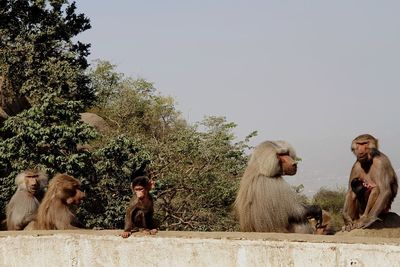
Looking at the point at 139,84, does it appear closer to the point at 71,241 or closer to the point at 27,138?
the point at 27,138

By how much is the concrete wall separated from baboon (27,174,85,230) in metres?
1.11

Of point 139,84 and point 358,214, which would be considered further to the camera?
point 139,84

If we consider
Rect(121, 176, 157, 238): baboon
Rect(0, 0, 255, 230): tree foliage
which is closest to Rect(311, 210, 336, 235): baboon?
Rect(121, 176, 157, 238): baboon

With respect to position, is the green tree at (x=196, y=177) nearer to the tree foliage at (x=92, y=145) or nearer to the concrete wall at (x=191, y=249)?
the tree foliage at (x=92, y=145)

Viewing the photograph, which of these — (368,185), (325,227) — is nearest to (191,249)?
(368,185)

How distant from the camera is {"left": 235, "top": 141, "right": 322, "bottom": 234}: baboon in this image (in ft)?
20.1

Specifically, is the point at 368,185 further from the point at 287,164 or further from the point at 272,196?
the point at 272,196

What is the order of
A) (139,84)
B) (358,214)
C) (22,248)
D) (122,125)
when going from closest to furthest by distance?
(22,248) < (358,214) < (122,125) < (139,84)

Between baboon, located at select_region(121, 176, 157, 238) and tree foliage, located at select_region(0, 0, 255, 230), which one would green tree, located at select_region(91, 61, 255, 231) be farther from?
baboon, located at select_region(121, 176, 157, 238)

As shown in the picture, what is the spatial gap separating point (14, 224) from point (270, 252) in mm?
4779

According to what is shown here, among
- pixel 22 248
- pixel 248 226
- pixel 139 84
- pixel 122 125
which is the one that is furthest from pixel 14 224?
pixel 139 84

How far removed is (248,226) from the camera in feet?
20.6

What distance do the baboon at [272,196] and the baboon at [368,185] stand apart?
→ 0.74 meters

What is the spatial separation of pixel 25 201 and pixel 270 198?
3829 mm
